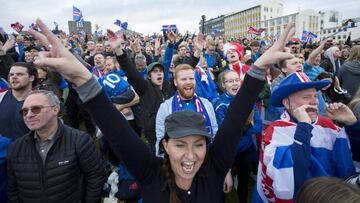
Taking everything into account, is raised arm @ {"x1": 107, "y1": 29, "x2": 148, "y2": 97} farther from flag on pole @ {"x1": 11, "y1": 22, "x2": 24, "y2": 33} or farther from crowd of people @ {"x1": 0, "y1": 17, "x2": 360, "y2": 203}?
flag on pole @ {"x1": 11, "y1": 22, "x2": 24, "y2": 33}

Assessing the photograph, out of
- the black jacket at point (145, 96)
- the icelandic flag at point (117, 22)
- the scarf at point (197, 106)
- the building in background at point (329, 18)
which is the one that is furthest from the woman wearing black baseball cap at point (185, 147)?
the building in background at point (329, 18)

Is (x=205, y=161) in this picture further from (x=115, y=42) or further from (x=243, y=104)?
(x=115, y=42)

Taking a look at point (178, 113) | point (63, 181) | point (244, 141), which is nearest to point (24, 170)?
point (63, 181)

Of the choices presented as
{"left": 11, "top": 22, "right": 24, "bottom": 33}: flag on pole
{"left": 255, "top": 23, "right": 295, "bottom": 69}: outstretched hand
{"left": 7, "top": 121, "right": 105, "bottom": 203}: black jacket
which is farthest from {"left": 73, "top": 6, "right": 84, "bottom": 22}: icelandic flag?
{"left": 255, "top": 23, "right": 295, "bottom": 69}: outstretched hand

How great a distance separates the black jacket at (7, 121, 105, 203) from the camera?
229 cm

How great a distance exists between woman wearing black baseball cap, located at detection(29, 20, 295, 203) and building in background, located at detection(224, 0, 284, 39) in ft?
261

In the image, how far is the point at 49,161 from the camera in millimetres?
2303

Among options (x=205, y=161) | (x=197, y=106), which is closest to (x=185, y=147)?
(x=205, y=161)

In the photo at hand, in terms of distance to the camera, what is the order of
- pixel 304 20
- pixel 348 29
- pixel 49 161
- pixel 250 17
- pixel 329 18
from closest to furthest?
pixel 49 161, pixel 348 29, pixel 304 20, pixel 329 18, pixel 250 17

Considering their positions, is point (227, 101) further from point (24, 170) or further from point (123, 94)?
point (24, 170)

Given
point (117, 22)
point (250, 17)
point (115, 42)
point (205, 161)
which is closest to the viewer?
point (205, 161)

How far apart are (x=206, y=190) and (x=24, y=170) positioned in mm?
1706

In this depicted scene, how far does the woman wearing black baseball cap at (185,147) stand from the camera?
55.1 inches

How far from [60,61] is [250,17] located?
287ft
